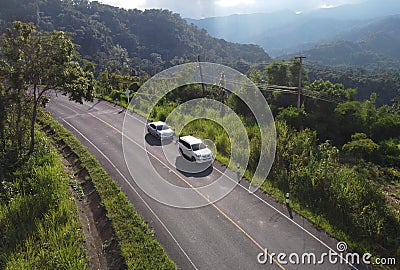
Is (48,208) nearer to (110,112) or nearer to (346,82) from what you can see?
(110,112)

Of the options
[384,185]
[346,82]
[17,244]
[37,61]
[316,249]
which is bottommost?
[346,82]

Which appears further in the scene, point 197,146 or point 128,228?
point 197,146

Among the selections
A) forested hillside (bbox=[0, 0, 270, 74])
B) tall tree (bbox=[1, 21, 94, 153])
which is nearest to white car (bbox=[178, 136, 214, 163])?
tall tree (bbox=[1, 21, 94, 153])

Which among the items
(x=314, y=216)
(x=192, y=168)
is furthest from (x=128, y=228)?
(x=314, y=216)

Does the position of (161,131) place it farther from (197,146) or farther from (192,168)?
(192,168)

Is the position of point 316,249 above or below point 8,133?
below

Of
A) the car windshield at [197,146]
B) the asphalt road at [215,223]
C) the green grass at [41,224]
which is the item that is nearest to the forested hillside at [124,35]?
the car windshield at [197,146]

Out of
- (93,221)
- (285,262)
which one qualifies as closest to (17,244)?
(93,221)
